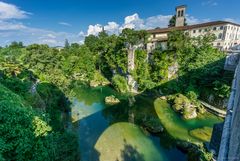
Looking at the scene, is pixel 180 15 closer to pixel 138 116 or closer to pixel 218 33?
pixel 218 33

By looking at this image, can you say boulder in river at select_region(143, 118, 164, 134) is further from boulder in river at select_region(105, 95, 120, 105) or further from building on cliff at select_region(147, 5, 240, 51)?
building on cliff at select_region(147, 5, 240, 51)

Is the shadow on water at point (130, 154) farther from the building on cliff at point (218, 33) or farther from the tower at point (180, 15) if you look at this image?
the tower at point (180, 15)

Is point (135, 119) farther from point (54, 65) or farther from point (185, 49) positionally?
point (54, 65)

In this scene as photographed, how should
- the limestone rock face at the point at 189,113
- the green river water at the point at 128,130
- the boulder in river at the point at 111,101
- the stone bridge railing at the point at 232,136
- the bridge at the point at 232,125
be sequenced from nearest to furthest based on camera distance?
the stone bridge railing at the point at 232,136
the bridge at the point at 232,125
the green river water at the point at 128,130
the limestone rock face at the point at 189,113
the boulder in river at the point at 111,101

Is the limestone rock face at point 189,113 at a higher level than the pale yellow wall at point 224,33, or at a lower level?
lower

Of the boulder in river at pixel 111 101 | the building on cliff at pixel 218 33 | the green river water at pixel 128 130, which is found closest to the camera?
the green river water at pixel 128 130

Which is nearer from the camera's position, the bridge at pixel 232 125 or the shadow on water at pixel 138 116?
the bridge at pixel 232 125

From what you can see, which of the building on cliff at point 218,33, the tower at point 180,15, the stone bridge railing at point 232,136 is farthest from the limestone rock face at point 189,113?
the tower at point 180,15

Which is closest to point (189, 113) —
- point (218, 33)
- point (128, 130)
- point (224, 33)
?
point (128, 130)
